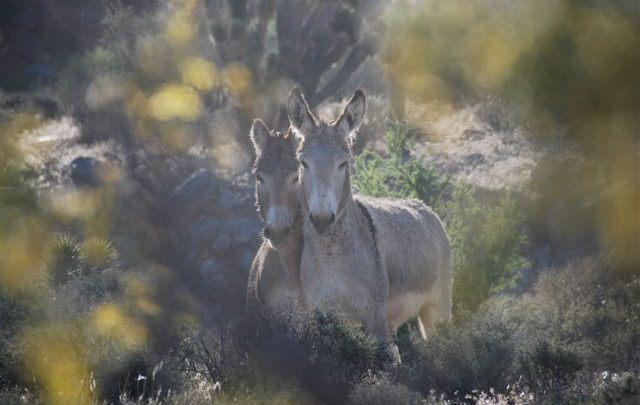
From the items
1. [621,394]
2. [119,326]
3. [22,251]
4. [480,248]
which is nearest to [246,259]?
[22,251]

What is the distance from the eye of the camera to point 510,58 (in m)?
26.8

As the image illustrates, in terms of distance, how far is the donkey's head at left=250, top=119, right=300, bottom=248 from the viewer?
10.6 metres

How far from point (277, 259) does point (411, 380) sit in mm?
2380

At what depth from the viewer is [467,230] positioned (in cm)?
1752

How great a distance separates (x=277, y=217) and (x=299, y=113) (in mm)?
1086

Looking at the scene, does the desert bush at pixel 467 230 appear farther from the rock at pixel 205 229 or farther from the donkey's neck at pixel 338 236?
the donkey's neck at pixel 338 236

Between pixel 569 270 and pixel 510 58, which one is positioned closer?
pixel 569 270

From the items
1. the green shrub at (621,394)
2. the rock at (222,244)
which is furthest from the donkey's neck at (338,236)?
the rock at (222,244)

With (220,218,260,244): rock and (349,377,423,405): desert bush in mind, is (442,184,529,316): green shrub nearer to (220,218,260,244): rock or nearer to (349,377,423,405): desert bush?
(220,218,260,244): rock

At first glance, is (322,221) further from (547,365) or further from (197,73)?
(197,73)

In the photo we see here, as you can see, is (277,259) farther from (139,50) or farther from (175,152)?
Result: (139,50)

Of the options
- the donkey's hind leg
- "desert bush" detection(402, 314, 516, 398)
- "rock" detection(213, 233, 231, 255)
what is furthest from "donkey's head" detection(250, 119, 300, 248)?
"rock" detection(213, 233, 231, 255)

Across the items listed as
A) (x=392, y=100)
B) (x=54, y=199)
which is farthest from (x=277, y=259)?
(x=392, y=100)

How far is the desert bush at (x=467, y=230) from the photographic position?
16797 millimetres
